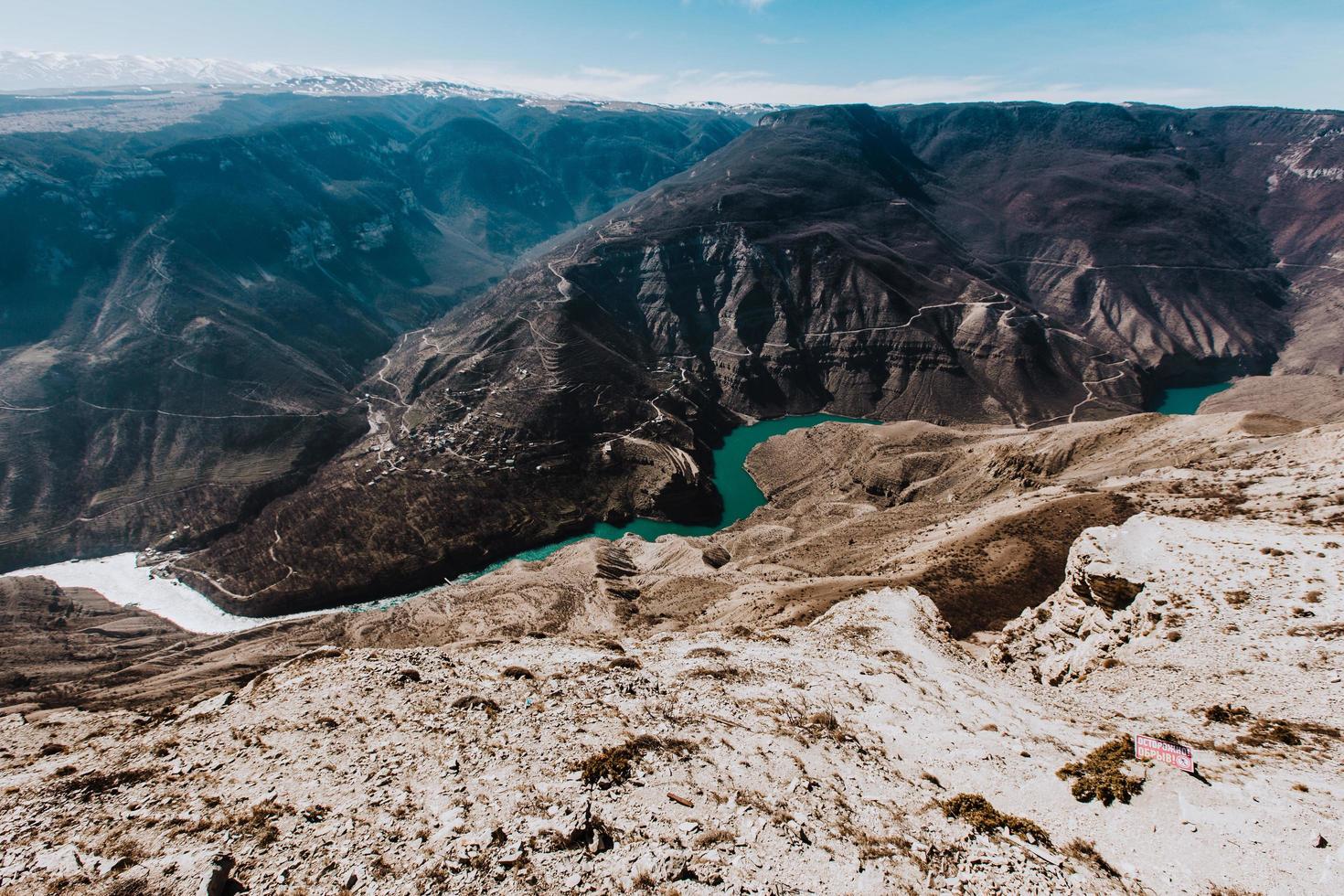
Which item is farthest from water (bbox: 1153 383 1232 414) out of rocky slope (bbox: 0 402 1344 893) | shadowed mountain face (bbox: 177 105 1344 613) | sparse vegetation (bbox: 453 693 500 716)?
sparse vegetation (bbox: 453 693 500 716)

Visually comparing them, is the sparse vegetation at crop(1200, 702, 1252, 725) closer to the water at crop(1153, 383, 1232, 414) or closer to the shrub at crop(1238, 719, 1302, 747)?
the shrub at crop(1238, 719, 1302, 747)

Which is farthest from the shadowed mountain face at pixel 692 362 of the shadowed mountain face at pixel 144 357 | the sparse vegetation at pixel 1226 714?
the sparse vegetation at pixel 1226 714

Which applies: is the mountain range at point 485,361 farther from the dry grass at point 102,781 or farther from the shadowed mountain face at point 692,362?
the dry grass at point 102,781

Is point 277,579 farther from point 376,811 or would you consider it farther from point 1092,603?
point 1092,603

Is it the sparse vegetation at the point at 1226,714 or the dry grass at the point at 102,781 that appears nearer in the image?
the dry grass at the point at 102,781

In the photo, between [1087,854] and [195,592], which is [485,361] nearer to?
[195,592]
